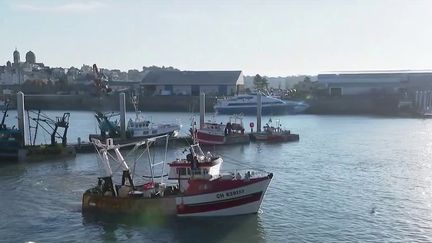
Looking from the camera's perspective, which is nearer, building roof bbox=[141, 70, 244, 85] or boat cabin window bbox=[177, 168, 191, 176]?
boat cabin window bbox=[177, 168, 191, 176]

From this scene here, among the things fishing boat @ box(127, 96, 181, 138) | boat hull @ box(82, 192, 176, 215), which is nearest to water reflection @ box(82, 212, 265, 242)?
boat hull @ box(82, 192, 176, 215)

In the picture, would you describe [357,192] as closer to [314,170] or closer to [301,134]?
[314,170]

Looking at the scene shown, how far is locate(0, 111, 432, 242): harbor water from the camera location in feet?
79.4

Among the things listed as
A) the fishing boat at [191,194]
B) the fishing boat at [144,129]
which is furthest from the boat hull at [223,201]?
the fishing boat at [144,129]

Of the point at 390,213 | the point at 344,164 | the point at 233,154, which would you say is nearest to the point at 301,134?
the point at 233,154

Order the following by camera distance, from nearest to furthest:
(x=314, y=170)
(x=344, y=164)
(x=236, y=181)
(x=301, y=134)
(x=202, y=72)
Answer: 1. (x=236, y=181)
2. (x=314, y=170)
3. (x=344, y=164)
4. (x=301, y=134)
5. (x=202, y=72)

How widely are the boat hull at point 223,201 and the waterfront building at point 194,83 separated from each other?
365 feet

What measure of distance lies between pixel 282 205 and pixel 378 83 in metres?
111

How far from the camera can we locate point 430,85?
131125mm

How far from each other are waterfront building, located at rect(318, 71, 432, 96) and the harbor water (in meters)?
82.6

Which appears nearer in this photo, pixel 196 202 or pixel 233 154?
pixel 196 202

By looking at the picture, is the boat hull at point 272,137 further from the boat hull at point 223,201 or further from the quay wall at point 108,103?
the quay wall at point 108,103

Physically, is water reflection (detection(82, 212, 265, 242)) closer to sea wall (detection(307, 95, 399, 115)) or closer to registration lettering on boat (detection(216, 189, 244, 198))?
registration lettering on boat (detection(216, 189, 244, 198))

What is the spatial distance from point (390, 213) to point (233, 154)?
24.8 m
